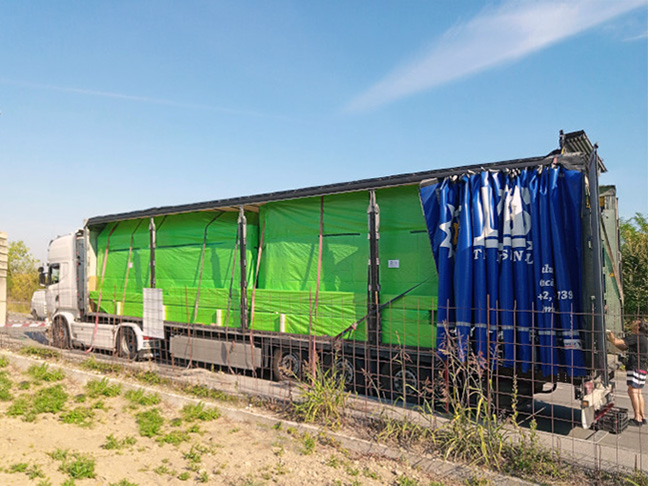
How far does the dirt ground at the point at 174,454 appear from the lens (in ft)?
14.7

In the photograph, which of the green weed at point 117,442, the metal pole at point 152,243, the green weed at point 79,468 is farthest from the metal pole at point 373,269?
the metal pole at point 152,243

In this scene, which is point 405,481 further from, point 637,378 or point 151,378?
point 151,378

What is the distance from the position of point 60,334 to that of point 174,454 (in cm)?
983

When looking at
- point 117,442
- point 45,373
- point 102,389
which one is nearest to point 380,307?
point 117,442

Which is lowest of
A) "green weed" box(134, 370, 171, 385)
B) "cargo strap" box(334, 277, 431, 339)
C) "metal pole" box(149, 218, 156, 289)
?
"green weed" box(134, 370, 171, 385)

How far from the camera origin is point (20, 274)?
110 feet

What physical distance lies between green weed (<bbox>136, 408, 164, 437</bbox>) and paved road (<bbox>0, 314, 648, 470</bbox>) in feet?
4.57

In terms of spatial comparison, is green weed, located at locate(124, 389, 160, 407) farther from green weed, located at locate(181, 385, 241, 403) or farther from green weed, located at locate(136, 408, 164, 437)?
green weed, located at locate(181, 385, 241, 403)

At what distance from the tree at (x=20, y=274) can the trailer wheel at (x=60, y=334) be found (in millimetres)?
18254

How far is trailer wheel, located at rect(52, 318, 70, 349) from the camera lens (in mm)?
13188

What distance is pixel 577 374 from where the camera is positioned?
5.92 m

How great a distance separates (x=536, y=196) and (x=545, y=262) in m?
0.84

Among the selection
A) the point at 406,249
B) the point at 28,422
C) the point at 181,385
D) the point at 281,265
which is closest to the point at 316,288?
the point at 281,265

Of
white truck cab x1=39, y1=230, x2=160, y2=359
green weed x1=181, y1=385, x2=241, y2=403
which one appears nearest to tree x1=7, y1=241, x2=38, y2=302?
white truck cab x1=39, y1=230, x2=160, y2=359
